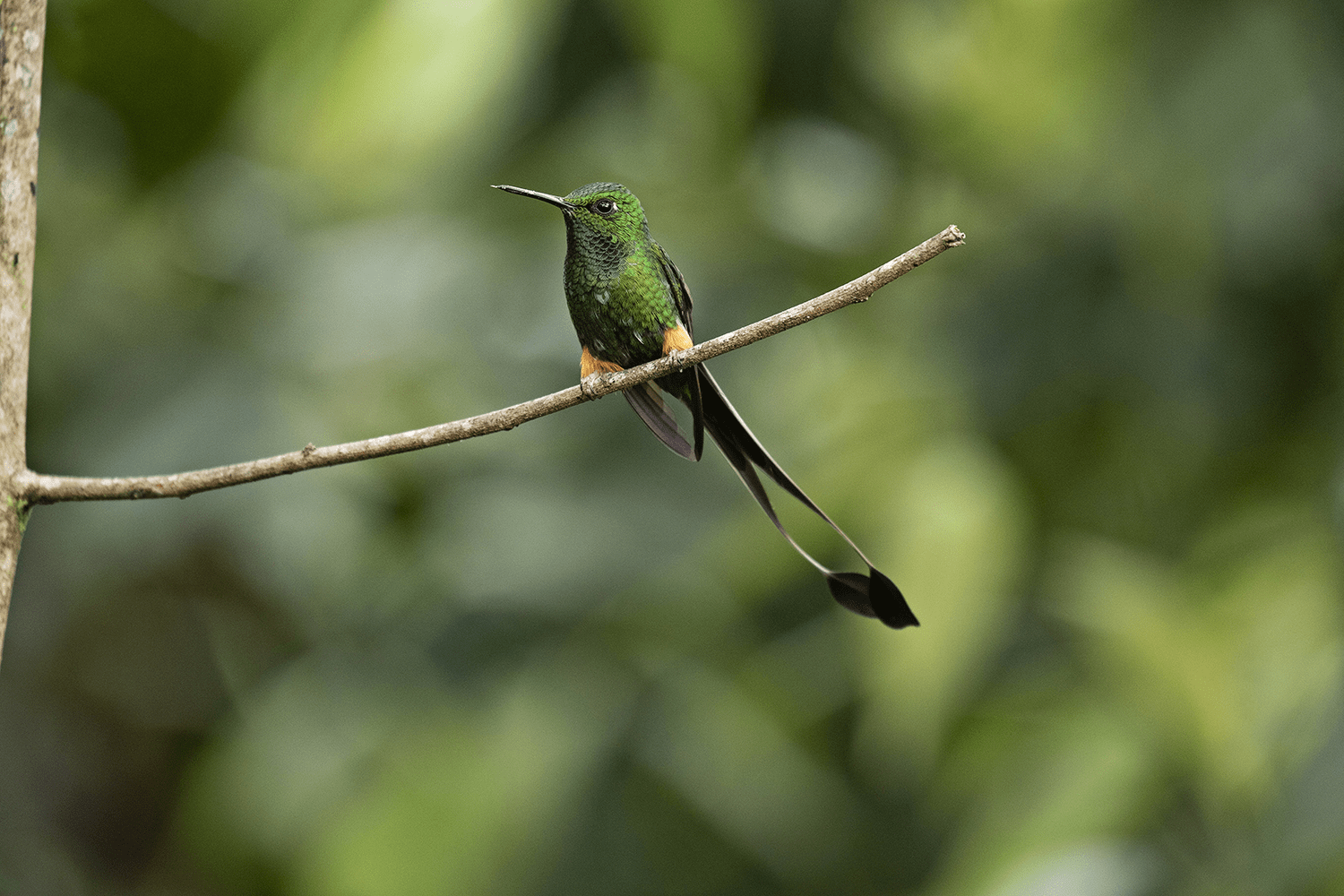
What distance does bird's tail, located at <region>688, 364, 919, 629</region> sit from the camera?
62 cm

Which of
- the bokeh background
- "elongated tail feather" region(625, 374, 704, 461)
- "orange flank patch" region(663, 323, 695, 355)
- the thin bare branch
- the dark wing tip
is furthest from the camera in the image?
the bokeh background

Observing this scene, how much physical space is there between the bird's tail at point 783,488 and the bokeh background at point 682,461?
77 cm

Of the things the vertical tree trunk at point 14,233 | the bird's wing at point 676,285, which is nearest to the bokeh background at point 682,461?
Answer: the bird's wing at point 676,285

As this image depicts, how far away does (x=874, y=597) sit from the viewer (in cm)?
64

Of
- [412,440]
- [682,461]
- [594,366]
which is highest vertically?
[412,440]

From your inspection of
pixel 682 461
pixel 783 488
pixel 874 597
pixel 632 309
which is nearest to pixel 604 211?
pixel 632 309

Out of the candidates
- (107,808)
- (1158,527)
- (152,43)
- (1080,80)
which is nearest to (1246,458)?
(1158,527)

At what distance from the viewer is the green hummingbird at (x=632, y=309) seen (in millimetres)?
774

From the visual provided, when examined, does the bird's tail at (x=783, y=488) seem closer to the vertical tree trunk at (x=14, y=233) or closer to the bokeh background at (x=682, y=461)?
the vertical tree trunk at (x=14, y=233)

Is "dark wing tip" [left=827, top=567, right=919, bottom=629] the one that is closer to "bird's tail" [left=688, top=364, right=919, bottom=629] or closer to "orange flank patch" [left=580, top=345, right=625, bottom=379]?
"bird's tail" [left=688, top=364, right=919, bottom=629]

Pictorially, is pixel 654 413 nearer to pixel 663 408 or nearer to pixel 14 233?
pixel 663 408

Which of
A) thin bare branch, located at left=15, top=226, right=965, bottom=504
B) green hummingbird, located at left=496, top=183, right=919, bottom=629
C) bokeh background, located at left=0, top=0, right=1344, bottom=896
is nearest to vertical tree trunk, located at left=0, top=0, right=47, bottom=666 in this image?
thin bare branch, located at left=15, top=226, right=965, bottom=504

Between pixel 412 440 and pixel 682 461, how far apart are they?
4.48ft

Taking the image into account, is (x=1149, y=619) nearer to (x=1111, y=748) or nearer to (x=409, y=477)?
(x=1111, y=748)
